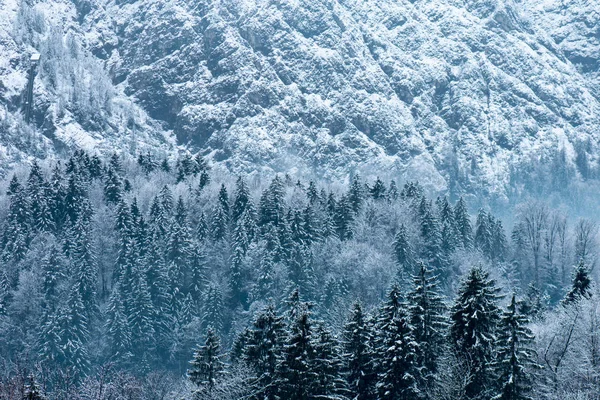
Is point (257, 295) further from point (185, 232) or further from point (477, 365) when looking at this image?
point (477, 365)

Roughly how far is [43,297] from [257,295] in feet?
91.9

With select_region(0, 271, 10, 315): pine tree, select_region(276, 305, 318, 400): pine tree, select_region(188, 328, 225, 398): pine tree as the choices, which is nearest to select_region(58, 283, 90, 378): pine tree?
select_region(0, 271, 10, 315): pine tree

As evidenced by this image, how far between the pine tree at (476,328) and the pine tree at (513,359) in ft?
2.93

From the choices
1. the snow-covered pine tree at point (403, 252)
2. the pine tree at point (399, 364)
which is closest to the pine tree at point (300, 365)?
the pine tree at point (399, 364)

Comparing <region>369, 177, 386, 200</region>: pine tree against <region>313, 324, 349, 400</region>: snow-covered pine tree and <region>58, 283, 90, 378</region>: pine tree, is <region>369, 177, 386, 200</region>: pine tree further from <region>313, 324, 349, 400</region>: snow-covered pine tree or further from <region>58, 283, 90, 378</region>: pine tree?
<region>313, 324, 349, 400</region>: snow-covered pine tree

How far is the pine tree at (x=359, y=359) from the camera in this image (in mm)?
46594

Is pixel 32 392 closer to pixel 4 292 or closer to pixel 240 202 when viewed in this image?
pixel 4 292

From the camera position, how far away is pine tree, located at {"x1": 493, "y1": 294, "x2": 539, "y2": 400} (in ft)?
136

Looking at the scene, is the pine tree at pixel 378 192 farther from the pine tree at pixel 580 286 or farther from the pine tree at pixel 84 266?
the pine tree at pixel 580 286

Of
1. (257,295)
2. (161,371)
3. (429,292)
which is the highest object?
(429,292)

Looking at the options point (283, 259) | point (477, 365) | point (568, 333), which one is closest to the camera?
point (477, 365)

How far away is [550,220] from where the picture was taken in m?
139

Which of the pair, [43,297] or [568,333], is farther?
[43,297]

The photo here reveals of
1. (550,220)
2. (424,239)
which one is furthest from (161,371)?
(550,220)
